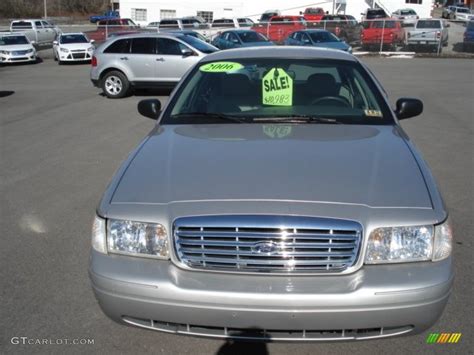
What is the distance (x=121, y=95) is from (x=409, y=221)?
1247cm

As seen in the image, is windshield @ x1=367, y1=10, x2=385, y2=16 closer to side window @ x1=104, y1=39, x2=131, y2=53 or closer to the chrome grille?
side window @ x1=104, y1=39, x2=131, y2=53

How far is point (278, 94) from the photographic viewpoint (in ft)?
13.6

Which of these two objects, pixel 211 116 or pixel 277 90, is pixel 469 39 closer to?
pixel 277 90

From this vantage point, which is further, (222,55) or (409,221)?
(222,55)

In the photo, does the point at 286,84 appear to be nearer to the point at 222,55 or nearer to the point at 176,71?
the point at 222,55

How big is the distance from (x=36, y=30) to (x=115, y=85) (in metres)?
23.4

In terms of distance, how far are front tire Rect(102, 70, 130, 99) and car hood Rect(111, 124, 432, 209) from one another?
10761mm

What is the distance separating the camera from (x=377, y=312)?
2.47 m

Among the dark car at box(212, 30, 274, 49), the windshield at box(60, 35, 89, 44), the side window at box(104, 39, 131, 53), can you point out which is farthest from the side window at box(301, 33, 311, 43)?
the side window at box(104, 39, 131, 53)

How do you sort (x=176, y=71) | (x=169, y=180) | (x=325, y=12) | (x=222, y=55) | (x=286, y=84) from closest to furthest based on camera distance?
1. (x=169, y=180)
2. (x=286, y=84)
3. (x=222, y=55)
4. (x=176, y=71)
5. (x=325, y=12)

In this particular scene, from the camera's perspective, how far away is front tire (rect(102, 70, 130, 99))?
14148 mm

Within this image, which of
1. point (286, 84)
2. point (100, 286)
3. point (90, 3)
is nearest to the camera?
A: point (100, 286)

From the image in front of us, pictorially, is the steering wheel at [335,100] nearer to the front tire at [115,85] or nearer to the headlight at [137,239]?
the headlight at [137,239]

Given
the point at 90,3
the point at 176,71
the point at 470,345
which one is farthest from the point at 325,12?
the point at 470,345
